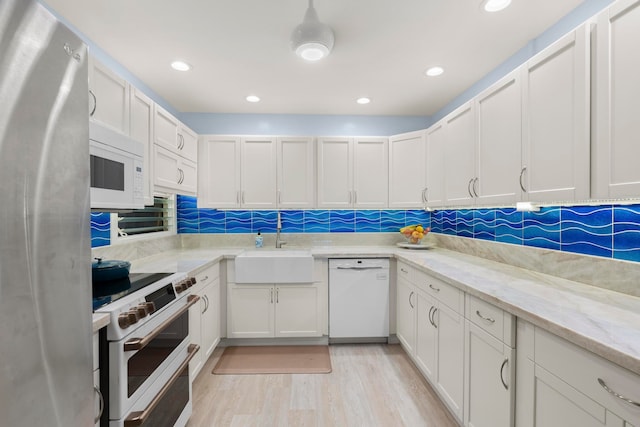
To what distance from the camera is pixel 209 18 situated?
5.90 ft

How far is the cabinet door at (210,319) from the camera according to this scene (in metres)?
2.41

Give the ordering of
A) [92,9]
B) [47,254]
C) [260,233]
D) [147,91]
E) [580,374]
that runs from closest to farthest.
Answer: [47,254] < [580,374] < [92,9] < [147,91] < [260,233]

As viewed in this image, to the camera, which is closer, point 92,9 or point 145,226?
point 92,9

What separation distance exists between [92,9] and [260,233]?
2398mm

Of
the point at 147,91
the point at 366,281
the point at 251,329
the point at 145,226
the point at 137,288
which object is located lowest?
the point at 251,329

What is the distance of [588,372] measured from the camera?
928 millimetres

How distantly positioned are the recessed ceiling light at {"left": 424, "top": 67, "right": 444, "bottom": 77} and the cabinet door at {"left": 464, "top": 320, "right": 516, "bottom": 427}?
1981mm

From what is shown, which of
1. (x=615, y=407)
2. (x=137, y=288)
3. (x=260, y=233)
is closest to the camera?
(x=615, y=407)

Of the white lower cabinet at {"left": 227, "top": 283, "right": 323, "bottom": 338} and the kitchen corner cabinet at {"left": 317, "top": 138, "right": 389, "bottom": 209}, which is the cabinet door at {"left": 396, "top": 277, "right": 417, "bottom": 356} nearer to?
the white lower cabinet at {"left": 227, "top": 283, "right": 323, "bottom": 338}

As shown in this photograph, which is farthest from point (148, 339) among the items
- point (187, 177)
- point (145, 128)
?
point (187, 177)

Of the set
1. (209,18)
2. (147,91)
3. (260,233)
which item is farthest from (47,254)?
(260,233)

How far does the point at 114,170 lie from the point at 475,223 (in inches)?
110

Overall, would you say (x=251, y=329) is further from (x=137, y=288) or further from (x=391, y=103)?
(x=391, y=103)

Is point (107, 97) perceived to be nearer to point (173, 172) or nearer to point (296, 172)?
point (173, 172)
